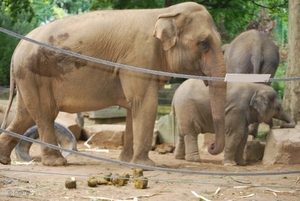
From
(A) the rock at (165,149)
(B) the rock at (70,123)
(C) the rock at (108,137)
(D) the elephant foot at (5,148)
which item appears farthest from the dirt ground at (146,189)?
(B) the rock at (70,123)

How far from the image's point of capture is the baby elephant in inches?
409

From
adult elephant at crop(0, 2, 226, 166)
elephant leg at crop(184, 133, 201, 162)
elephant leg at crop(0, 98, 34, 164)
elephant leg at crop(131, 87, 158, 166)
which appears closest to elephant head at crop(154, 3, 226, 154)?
adult elephant at crop(0, 2, 226, 166)

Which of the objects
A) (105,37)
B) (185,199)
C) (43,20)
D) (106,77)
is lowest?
(43,20)

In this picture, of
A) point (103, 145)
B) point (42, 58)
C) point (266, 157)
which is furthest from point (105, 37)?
point (103, 145)

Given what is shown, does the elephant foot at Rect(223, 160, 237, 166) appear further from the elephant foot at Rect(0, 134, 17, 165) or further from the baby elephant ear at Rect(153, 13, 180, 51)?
the elephant foot at Rect(0, 134, 17, 165)

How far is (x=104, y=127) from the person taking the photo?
13492 mm

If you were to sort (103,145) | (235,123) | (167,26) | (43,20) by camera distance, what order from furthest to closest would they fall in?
(43,20) → (103,145) → (235,123) → (167,26)

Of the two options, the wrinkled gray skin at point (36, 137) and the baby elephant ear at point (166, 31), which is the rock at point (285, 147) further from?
the wrinkled gray skin at point (36, 137)

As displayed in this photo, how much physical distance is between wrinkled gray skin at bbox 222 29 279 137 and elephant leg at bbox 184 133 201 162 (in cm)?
261

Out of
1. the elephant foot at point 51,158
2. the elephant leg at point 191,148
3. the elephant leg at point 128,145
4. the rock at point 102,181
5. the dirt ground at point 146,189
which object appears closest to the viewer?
the dirt ground at point 146,189

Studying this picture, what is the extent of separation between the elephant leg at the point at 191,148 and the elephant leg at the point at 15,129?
9.07 feet

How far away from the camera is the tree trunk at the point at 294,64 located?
38.7 feet

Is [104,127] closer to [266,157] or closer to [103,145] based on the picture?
[103,145]

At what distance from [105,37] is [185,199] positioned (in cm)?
332
